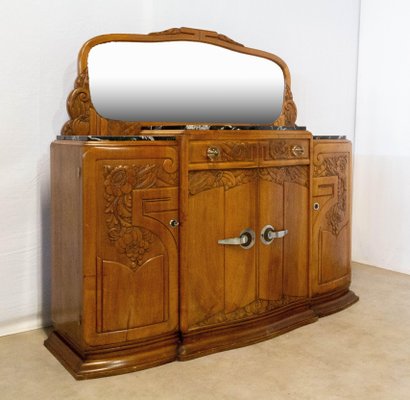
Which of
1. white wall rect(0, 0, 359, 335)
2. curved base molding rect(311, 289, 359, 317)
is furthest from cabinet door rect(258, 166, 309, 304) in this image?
white wall rect(0, 0, 359, 335)

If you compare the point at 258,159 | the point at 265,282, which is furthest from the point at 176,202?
the point at 265,282

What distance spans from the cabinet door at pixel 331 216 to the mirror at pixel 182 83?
17.5 inches

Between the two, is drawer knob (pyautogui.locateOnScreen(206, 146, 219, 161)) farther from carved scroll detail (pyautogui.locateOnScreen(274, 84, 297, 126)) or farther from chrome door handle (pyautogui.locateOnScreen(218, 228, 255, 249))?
carved scroll detail (pyautogui.locateOnScreen(274, 84, 297, 126))

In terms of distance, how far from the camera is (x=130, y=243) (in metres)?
1.89

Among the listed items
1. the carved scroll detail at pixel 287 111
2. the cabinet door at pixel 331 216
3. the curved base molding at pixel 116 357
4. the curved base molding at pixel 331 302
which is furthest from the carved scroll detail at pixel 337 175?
the curved base molding at pixel 116 357

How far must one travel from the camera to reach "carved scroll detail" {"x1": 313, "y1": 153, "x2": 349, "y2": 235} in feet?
8.08

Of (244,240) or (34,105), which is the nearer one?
(244,240)

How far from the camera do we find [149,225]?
6.29 feet

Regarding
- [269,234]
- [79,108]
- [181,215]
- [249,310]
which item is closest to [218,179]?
[181,215]

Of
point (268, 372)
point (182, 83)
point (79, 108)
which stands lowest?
point (268, 372)

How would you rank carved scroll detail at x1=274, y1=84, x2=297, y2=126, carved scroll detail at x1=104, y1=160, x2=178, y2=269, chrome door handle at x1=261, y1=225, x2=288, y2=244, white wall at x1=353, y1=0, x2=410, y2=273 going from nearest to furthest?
1. carved scroll detail at x1=104, y1=160, x2=178, y2=269
2. chrome door handle at x1=261, y1=225, x2=288, y2=244
3. carved scroll detail at x1=274, y1=84, x2=297, y2=126
4. white wall at x1=353, y1=0, x2=410, y2=273

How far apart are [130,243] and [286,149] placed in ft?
2.60

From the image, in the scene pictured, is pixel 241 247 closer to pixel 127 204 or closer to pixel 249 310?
pixel 249 310

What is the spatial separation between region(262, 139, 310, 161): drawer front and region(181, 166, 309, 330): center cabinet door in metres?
0.05
